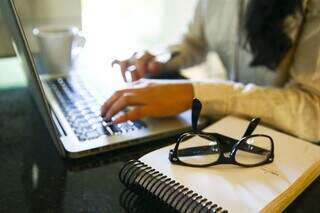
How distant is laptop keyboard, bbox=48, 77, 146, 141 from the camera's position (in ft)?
2.21

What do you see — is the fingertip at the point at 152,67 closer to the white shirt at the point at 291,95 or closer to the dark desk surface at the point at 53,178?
the white shirt at the point at 291,95

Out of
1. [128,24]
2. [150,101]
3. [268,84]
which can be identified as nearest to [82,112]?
[150,101]

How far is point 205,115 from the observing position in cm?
76

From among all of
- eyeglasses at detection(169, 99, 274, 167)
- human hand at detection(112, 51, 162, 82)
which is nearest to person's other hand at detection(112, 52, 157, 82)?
human hand at detection(112, 51, 162, 82)

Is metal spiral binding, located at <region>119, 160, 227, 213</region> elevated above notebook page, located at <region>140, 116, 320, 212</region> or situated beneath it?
elevated above

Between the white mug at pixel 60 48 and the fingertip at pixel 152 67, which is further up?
the white mug at pixel 60 48

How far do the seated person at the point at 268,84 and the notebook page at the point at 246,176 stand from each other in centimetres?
13

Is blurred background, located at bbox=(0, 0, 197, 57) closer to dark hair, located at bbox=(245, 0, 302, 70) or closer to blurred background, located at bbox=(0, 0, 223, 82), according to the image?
blurred background, located at bbox=(0, 0, 223, 82)

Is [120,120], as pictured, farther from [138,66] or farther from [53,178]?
[138,66]

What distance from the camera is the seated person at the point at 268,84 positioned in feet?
2.37

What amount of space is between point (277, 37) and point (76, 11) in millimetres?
632

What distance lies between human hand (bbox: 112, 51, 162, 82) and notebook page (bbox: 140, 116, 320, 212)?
373 millimetres

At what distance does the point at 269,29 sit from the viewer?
0.84 meters

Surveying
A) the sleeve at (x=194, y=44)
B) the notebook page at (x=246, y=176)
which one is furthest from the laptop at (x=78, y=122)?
the sleeve at (x=194, y=44)
